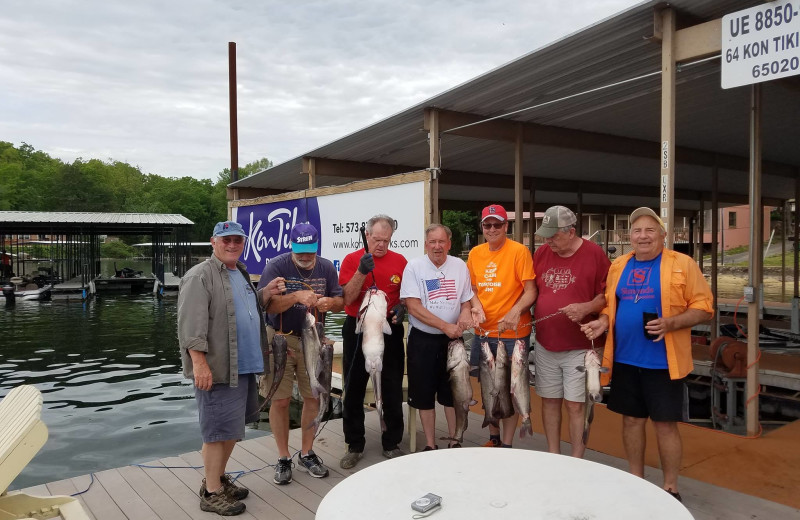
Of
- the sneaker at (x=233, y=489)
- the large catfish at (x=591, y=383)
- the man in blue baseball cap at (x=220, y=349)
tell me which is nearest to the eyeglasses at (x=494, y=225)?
the large catfish at (x=591, y=383)

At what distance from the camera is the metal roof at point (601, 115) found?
15.9ft

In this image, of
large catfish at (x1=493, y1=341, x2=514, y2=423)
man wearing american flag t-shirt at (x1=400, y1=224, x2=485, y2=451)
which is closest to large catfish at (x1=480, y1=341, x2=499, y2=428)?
large catfish at (x1=493, y1=341, x2=514, y2=423)

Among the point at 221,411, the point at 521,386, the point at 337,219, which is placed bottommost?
the point at 221,411

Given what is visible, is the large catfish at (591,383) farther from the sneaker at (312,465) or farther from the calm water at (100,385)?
the calm water at (100,385)

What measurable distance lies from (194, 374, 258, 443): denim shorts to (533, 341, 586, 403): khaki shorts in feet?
6.47

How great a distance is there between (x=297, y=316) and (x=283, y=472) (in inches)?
43.6

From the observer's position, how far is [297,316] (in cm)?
379

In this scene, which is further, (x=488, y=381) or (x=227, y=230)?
(x=488, y=381)

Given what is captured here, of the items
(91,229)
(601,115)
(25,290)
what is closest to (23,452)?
(601,115)

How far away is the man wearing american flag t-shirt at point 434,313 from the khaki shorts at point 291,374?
0.78 meters

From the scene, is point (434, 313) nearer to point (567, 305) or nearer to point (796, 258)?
point (567, 305)

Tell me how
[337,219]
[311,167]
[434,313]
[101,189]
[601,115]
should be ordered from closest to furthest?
[434,313], [337,219], [601,115], [311,167], [101,189]

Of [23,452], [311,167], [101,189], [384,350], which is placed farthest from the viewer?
[101,189]

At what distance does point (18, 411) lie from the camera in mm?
2863
